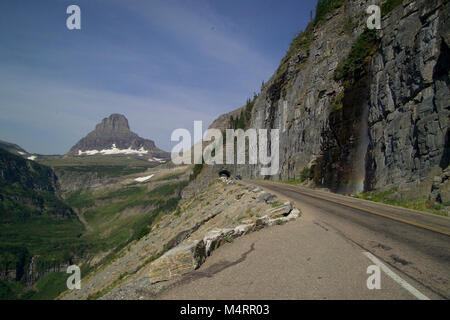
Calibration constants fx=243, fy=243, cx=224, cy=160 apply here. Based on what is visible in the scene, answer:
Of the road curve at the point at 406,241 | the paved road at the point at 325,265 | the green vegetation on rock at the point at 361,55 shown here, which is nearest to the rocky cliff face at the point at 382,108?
the green vegetation on rock at the point at 361,55

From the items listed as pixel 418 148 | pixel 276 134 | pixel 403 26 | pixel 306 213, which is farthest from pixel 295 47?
pixel 306 213

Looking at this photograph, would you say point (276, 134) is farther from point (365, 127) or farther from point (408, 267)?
point (408, 267)

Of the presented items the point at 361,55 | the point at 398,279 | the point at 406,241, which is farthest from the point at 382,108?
the point at 398,279

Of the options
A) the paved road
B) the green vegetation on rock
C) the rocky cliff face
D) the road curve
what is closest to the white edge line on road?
the paved road

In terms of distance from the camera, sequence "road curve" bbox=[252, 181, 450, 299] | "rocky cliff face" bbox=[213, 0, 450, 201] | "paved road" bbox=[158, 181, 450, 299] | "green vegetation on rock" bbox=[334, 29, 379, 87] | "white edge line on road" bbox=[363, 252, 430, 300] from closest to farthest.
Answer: "white edge line on road" bbox=[363, 252, 430, 300], "paved road" bbox=[158, 181, 450, 299], "road curve" bbox=[252, 181, 450, 299], "rocky cliff face" bbox=[213, 0, 450, 201], "green vegetation on rock" bbox=[334, 29, 379, 87]

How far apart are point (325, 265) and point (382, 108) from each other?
2112cm

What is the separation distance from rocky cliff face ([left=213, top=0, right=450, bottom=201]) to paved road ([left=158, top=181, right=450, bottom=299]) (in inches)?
353

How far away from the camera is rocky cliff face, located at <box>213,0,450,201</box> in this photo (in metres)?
15.6

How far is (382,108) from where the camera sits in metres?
21.7

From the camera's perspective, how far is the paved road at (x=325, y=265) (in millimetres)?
4465

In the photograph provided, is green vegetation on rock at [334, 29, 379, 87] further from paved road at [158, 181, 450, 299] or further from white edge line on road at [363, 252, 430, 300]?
white edge line on road at [363, 252, 430, 300]

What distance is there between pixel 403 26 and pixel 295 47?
131ft

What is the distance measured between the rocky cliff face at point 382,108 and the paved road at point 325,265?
8.97m
